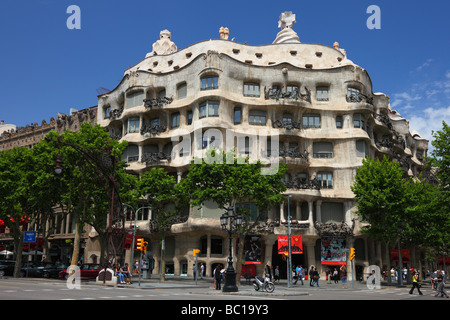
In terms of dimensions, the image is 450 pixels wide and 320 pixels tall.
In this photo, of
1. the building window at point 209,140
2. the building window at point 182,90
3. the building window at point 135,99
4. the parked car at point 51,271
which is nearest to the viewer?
the parked car at point 51,271

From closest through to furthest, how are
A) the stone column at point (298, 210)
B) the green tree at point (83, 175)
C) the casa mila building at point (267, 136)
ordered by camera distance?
the green tree at point (83, 175), the casa mila building at point (267, 136), the stone column at point (298, 210)

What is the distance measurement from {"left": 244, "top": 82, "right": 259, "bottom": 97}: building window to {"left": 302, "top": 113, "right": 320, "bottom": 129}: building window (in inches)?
245

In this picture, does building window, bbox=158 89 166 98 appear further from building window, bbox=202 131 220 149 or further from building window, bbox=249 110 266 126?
building window, bbox=249 110 266 126

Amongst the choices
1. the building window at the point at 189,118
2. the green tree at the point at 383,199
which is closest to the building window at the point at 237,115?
the building window at the point at 189,118

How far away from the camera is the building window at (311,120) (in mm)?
49806

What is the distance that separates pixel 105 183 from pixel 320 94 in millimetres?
28591

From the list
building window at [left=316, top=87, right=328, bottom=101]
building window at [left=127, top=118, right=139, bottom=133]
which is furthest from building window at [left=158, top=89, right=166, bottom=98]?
building window at [left=316, top=87, right=328, bottom=101]

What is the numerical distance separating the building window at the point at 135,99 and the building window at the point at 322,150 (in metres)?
21.1

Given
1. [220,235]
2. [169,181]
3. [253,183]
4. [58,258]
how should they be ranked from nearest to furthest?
[253,183], [169,181], [220,235], [58,258]

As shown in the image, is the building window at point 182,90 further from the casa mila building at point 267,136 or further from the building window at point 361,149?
the building window at point 361,149

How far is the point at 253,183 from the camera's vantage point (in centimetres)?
3416

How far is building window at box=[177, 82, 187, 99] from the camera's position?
165ft
